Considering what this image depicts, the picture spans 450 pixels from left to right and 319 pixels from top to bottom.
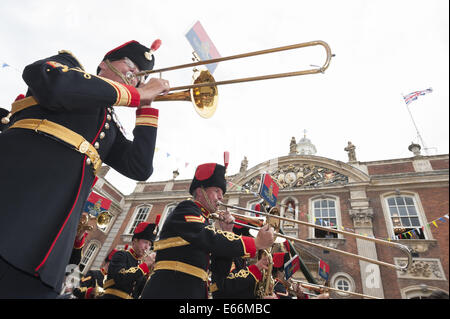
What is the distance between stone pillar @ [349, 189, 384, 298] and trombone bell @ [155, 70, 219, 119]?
11.7 metres

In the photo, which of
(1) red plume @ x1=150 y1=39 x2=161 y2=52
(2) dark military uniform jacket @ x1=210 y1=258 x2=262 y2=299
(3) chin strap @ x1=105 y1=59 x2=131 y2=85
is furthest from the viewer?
(2) dark military uniform jacket @ x1=210 y1=258 x2=262 y2=299

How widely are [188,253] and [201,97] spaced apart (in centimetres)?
181

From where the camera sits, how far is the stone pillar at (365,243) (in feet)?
35.4

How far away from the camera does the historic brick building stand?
10.7 m

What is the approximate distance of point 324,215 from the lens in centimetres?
1391

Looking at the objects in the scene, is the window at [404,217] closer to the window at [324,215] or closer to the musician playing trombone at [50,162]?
the window at [324,215]

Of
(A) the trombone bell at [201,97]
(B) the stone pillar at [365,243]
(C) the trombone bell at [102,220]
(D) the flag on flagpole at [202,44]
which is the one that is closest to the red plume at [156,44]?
(A) the trombone bell at [201,97]

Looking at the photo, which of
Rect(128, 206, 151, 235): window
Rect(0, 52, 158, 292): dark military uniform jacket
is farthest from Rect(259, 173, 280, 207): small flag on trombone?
Rect(128, 206, 151, 235): window

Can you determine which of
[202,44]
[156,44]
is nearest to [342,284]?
[202,44]

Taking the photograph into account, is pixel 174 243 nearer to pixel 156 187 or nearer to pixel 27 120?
pixel 27 120

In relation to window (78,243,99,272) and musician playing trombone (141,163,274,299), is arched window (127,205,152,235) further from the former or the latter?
musician playing trombone (141,163,274,299)

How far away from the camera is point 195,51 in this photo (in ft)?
10.7

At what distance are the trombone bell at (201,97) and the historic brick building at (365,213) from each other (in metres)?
7.70

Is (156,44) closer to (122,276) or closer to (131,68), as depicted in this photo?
(131,68)
